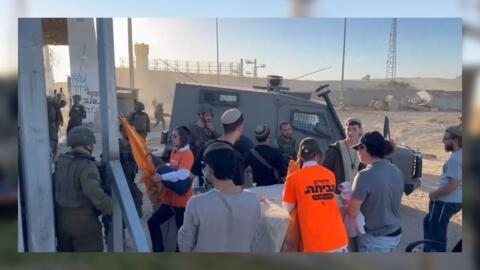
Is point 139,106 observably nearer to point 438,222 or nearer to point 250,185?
point 250,185

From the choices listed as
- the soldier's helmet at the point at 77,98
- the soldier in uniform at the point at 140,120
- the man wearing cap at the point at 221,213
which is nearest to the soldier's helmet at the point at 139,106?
the soldier in uniform at the point at 140,120

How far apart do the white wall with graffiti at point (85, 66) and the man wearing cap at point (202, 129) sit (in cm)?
56

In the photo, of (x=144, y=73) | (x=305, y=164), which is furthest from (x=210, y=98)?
(x=305, y=164)

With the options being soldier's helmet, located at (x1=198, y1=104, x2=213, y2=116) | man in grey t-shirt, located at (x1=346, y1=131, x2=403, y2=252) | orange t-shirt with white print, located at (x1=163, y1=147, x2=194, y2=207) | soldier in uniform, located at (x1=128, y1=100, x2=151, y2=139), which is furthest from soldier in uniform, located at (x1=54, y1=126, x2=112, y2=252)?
man in grey t-shirt, located at (x1=346, y1=131, x2=403, y2=252)

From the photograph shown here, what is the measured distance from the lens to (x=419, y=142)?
9.49ft

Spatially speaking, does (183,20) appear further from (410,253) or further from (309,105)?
(410,253)

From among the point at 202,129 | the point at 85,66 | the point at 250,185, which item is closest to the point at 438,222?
the point at 250,185

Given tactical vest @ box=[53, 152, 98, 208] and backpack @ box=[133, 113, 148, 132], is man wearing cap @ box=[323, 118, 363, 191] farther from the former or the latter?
tactical vest @ box=[53, 152, 98, 208]

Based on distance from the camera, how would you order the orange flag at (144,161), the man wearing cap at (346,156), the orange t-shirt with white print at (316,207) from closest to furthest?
the orange t-shirt with white print at (316,207), the man wearing cap at (346,156), the orange flag at (144,161)

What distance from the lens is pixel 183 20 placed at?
295 centimetres

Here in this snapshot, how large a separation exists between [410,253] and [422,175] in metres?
0.46

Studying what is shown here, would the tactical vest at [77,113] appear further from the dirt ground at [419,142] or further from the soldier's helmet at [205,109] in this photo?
the dirt ground at [419,142]

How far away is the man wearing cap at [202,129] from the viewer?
115 inches

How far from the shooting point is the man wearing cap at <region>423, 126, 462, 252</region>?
290 centimetres
